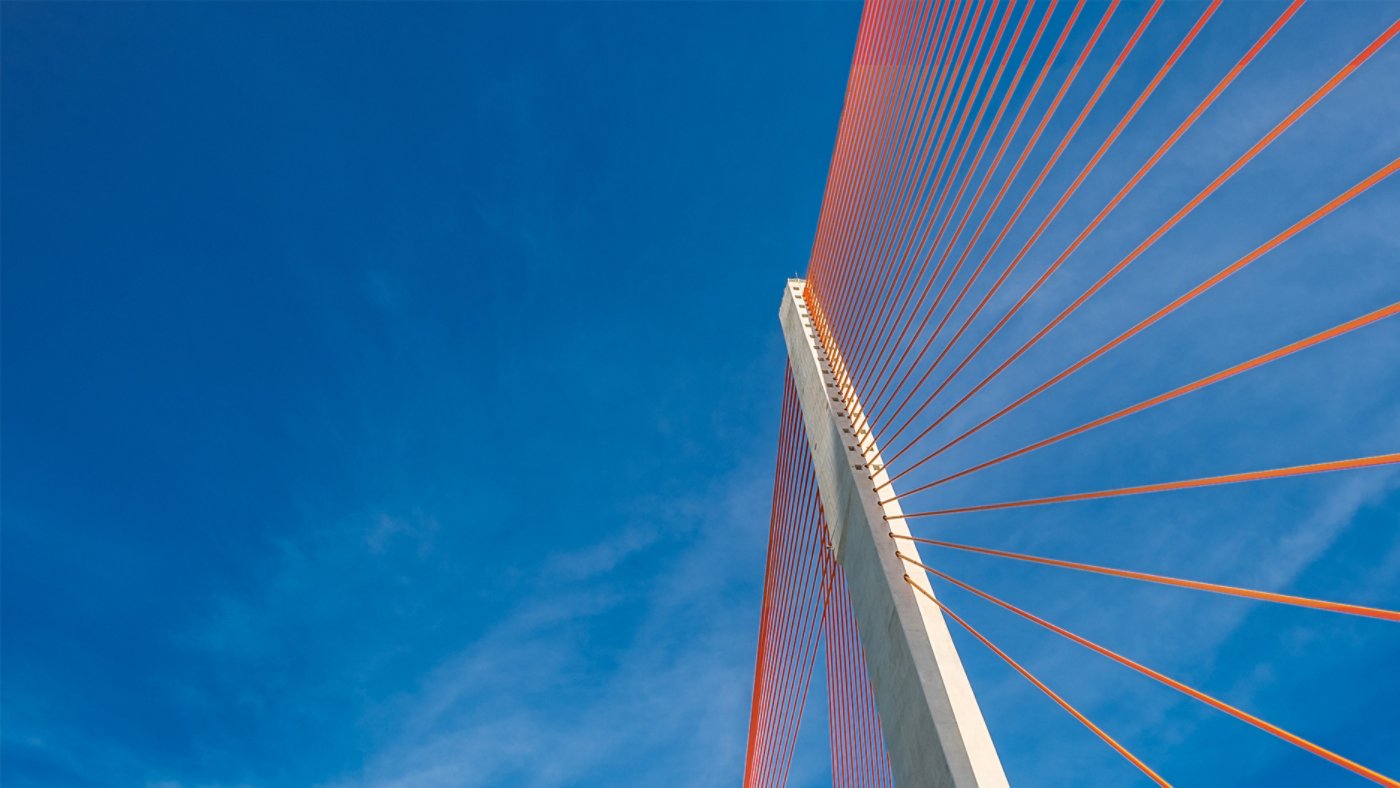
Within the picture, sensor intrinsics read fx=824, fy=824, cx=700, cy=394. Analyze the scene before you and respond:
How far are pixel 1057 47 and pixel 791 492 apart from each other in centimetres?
517

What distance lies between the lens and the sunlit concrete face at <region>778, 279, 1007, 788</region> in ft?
12.7

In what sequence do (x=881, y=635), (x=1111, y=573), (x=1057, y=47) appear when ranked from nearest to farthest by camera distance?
(x=1111, y=573)
(x=1057, y=47)
(x=881, y=635)

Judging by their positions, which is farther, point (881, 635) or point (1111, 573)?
point (881, 635)

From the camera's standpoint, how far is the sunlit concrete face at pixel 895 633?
386 cm

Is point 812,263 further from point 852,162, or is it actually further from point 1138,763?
point 1138,763

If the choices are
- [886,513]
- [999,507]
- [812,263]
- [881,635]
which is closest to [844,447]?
[886,513]

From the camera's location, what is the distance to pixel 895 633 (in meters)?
4.53

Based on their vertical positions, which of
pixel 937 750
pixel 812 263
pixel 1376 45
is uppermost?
pixel 812 263

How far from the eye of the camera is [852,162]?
6.21 m

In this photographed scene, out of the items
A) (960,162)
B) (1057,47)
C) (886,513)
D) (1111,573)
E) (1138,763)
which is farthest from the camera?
(886,513)

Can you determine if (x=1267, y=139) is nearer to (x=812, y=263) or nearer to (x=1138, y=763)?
(x=1138, y=763)

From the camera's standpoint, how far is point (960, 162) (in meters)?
4.35

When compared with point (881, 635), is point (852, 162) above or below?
above

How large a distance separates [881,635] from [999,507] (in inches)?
53.4
